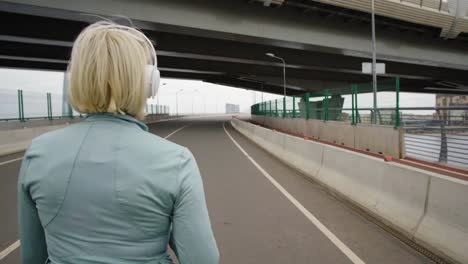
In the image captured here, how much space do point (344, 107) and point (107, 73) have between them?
17.9m

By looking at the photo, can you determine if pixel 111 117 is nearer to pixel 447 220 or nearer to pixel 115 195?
pixel 115 195

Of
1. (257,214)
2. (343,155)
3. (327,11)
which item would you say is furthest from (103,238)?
(327,11)

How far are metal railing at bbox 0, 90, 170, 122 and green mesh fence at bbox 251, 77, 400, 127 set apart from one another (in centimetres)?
1114

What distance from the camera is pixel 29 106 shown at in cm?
2798

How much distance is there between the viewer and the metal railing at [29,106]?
25484 mm

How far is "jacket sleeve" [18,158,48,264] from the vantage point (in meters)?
1.43

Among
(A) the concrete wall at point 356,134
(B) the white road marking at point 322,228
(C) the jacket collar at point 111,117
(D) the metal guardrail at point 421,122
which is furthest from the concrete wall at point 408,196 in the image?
(A) the concrete wall at point 356,134

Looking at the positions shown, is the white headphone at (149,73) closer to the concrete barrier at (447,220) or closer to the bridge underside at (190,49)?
the concrete barrier at (447,220)

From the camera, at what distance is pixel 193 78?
Result: 6669 centimetres

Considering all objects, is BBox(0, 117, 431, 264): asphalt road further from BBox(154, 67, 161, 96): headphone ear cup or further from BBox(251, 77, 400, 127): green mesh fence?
BBox(251, 77, 400, 127): green mesh fence

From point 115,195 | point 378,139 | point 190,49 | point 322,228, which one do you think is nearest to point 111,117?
point 115,195

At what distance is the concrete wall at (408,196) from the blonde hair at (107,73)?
13.1ft

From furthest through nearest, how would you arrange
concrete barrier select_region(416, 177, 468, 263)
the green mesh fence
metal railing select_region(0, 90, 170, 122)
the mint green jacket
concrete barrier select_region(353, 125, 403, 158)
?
1. metal railing select_region(0, 90, 170, 122)
2. the green mesh fence
3. concrete barrier select_region(353, 125, 403, 158)
4. concrete barrier select_region(416, 177, 468, 263)
5. the mint green jacket

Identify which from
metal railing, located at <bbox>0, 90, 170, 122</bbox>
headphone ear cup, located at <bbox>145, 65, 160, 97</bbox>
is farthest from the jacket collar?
metal railing, located at <bbox>0, 90, 170, 122</bbox>
